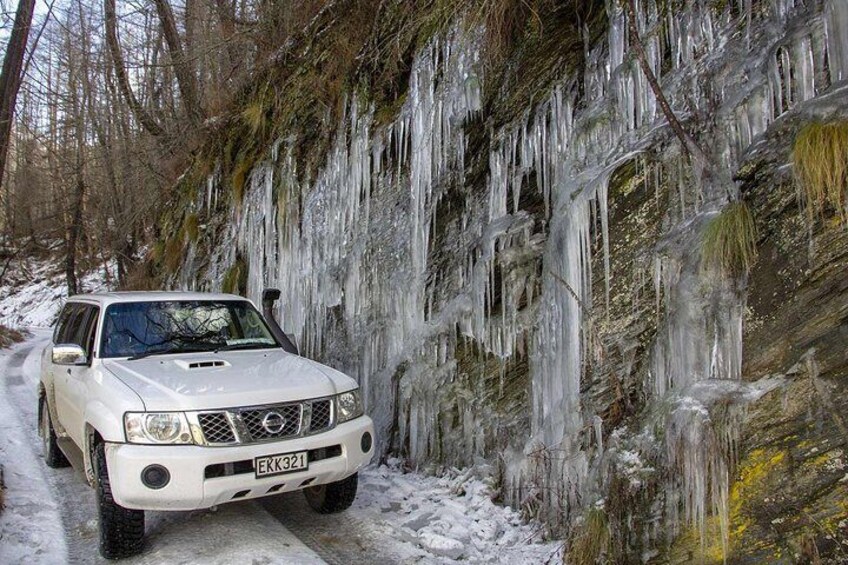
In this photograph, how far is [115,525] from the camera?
3.78m

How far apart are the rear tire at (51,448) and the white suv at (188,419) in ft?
1.65

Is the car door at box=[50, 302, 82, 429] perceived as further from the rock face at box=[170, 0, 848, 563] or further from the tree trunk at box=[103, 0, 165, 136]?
the tree trunk at box=[103, 0, 165, 136]

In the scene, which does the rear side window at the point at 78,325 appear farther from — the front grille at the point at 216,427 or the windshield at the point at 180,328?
the front grille at the point at 216,427

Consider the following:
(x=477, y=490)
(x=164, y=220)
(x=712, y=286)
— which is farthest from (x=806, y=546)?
(x=164, y=220)

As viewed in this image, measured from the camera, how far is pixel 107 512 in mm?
3783

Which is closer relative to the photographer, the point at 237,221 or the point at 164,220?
the point at 237,221

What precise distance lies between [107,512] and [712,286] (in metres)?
3.76

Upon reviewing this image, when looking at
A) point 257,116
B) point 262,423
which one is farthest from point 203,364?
point 257,116

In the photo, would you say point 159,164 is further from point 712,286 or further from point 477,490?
point 712,286

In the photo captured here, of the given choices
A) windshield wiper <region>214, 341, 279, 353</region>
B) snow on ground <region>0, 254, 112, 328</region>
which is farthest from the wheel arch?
snow on ground <region>0, 254, 112, 328</region>

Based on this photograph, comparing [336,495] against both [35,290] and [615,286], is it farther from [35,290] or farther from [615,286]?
[35,290]

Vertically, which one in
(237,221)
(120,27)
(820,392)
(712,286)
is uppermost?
(120,27)

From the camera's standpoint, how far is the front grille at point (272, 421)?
388 cm

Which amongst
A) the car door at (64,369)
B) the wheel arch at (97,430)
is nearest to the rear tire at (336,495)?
the wheel arch at (97,430)
